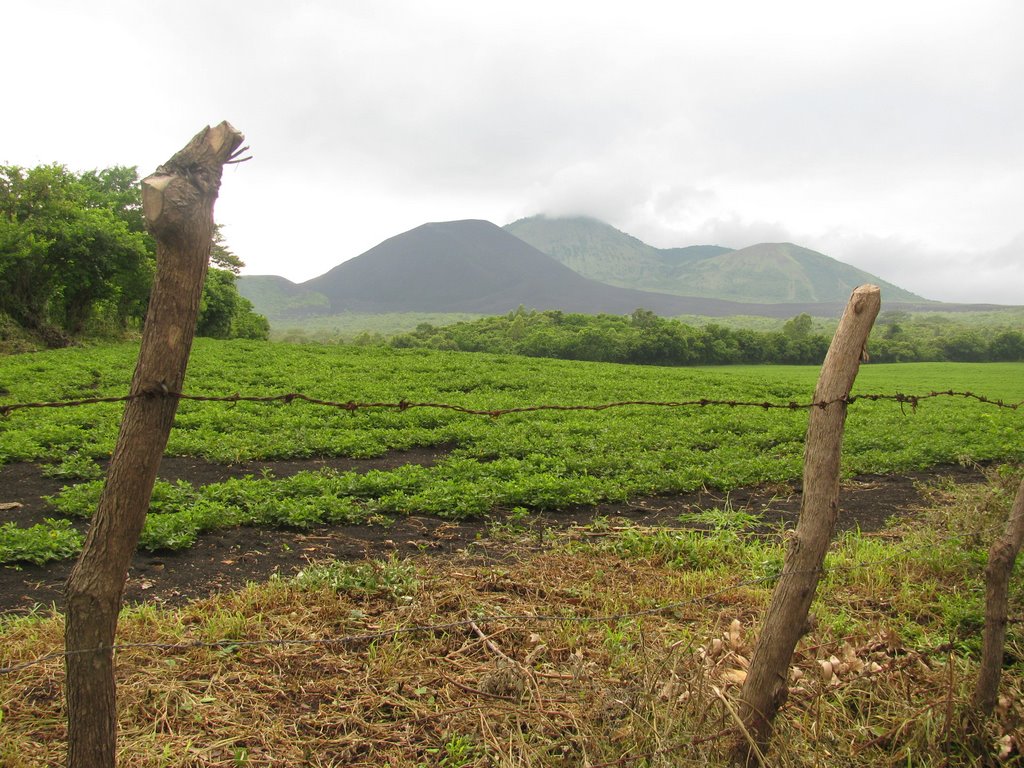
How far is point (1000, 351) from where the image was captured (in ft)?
218

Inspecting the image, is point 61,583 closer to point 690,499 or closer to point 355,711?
point 355,711

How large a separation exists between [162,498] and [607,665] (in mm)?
6919

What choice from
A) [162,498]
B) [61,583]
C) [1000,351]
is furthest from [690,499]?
[1000,351]

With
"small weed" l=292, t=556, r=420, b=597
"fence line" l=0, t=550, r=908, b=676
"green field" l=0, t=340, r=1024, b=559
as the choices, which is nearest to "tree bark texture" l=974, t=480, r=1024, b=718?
"fence line" l=0, t=550, r=908, b=676

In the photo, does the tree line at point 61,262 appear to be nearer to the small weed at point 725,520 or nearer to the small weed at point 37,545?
the small weed at point 37,545

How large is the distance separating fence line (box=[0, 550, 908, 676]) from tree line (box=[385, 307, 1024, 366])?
5500 centimetres

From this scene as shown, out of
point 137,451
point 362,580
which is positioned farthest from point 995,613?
point 362,580

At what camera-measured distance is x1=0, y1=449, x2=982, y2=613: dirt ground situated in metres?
6.16

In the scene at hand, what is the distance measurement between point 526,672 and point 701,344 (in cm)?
6046

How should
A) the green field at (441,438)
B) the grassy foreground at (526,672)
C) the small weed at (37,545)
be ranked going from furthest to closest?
the green field at (441,438) → the small weed at (37,545) → the grassy foreground at (526,672)

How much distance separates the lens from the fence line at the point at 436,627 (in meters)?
3.00

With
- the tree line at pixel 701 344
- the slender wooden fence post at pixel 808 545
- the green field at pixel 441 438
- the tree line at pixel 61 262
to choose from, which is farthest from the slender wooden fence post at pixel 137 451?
the tree line at pixel 701 344

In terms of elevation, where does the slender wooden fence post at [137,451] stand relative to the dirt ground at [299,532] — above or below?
above

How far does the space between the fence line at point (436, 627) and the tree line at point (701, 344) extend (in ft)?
180
